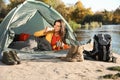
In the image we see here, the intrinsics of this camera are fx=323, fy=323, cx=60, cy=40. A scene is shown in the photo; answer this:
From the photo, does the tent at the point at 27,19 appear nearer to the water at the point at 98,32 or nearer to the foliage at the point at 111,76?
the water at the point at 98,32

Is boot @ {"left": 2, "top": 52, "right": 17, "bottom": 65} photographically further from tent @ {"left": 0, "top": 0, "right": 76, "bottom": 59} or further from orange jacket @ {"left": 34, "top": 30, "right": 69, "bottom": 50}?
orange jacket @ {"left": 34, "top": 30, "right": 69, "bottom": 50}

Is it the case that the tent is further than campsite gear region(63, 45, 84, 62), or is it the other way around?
the tent

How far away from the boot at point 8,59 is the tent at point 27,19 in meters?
0.93

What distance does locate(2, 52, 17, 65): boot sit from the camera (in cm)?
876

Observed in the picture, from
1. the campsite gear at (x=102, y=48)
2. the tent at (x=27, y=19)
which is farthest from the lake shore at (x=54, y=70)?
the tent at (x=27, y=19)

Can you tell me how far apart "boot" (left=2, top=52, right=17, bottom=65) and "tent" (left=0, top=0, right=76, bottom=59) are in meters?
0.93

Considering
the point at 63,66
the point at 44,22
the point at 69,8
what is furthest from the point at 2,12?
the point at 63,66

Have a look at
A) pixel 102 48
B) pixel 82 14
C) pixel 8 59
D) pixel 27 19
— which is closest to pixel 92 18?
pixel 82 14

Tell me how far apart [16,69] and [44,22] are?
490cm

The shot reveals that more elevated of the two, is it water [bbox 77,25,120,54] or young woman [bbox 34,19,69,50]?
young woman [bbox 34,19,69,50]

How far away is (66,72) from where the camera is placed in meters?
7.87

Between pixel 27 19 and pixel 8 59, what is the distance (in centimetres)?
319

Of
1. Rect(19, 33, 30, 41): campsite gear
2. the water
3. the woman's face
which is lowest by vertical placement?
the water

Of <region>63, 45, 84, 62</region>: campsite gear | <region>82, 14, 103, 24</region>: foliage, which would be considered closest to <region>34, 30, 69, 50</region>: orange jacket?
<region>63, 45, 84, 62</region>: campsite gear
